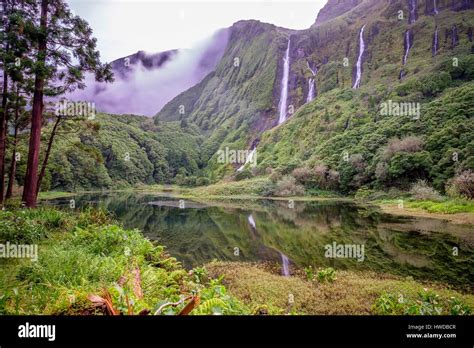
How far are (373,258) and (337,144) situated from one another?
3616 cm

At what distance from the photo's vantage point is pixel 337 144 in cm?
4188

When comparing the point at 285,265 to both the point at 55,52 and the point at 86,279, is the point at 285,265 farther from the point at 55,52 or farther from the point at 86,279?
the point at 55,52

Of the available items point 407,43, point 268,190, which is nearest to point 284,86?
point 407,43

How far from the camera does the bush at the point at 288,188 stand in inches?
1408

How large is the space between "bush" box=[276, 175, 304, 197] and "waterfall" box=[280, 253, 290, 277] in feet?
88.6

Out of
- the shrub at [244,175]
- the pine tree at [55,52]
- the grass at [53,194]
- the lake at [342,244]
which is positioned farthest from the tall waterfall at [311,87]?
the pine tree at [55,52]

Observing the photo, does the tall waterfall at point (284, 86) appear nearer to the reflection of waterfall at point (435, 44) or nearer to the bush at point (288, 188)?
the reflection of waterfall at point (435, 44)

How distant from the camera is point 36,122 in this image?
23.4 feet

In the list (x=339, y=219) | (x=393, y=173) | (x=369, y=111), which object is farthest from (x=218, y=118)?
(x=339, y=219)

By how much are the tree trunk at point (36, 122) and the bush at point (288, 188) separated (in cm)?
3076

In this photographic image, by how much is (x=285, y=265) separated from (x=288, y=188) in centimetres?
2939

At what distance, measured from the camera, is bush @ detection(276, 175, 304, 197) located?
35753 mm

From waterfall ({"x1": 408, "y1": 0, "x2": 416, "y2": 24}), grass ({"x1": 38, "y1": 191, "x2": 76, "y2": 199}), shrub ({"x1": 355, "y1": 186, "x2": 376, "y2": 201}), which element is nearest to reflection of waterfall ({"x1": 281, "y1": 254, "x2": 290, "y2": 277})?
shrub ({"x1": 355, "y1": 186, "x2": 376, "y2": 201})
